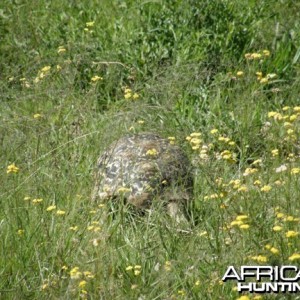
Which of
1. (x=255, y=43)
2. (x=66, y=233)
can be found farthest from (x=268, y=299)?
(x=255, y=43)

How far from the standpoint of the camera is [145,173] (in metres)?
5.23

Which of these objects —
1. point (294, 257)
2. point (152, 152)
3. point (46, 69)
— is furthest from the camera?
point (46, 69)

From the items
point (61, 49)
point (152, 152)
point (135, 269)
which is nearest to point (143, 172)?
point (152, 152)

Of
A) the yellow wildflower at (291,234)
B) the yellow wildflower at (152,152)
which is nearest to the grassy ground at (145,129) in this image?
the yellow wildflower at (291,234)

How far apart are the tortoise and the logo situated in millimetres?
1005

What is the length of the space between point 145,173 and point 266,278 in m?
1.44

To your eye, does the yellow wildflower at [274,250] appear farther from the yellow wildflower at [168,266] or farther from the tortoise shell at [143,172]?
the tortoise shell at [143,172]

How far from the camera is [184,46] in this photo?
6637mm

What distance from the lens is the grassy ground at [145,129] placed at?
4.23m

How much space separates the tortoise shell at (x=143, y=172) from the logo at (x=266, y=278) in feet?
3.43

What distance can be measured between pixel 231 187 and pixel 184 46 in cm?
184

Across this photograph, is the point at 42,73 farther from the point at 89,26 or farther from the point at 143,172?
the point at 143,172

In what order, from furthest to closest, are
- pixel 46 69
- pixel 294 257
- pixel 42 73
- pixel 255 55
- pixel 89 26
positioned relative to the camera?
pixel 89 26
pixel 42 73
pixel 46 69
pixel 255 55
pixel 294 257

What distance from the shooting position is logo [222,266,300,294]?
12.7 feet
